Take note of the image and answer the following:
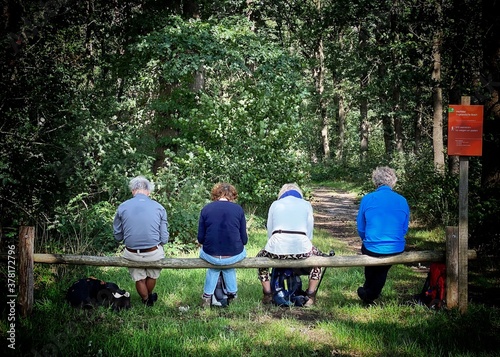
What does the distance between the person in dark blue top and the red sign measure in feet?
10.2

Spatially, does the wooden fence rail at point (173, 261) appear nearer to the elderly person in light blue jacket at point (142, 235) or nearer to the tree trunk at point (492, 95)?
the elderly person in light blue jacket at point (142, 235)

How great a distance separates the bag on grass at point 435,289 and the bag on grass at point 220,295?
9.17 ft

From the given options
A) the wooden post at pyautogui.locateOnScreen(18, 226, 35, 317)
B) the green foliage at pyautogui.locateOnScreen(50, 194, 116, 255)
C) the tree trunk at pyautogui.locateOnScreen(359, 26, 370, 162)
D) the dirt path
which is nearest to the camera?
the wooden post at pyautogui.locateOnScreen(18, 226, 35, 317)

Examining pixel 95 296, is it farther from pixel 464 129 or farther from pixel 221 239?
pixel 464 129

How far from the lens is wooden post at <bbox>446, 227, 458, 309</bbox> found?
6859mm

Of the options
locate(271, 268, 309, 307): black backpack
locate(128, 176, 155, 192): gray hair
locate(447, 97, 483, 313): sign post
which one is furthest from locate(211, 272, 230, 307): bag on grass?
locate(447, 97, 483, 313): sign post

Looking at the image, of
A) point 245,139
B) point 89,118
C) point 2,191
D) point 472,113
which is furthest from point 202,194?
point 472,113

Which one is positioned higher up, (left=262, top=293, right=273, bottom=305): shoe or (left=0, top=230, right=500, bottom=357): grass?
(left=0, top=230, right=500, bottom=357): grass

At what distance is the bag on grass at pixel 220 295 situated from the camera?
7320mm

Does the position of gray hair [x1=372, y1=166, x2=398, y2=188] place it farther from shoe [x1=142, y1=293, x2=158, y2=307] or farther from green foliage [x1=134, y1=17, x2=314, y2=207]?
green foliage [x1=134, y1=17, x2=314, y2=207]

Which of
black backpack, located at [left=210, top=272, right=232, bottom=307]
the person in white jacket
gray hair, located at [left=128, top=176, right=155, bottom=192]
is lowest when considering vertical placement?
black backpack, located at [left=210, top=272, right=232, bottom=307]

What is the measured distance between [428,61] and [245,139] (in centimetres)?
661

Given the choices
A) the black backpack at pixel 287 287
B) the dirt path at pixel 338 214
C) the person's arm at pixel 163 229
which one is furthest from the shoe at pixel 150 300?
the dirt path at pixel 338 214

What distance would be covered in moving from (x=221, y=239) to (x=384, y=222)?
2362mm
